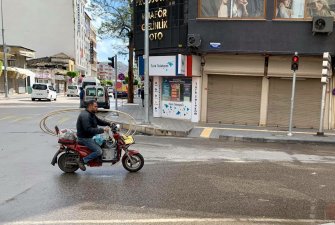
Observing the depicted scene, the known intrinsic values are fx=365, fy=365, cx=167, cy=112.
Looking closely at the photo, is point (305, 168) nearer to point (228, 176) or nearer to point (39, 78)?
point (228, 176)

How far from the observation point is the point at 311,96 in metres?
17.8

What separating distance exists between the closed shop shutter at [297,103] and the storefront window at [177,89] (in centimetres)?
413

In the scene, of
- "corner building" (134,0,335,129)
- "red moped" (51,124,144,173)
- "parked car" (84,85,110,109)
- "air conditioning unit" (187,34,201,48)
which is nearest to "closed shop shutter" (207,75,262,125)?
"corner building" (134,0,335,129)

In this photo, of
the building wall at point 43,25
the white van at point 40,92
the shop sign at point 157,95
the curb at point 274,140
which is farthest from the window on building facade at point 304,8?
the building wall at point 43,25

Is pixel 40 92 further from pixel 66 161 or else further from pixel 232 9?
pixel 66 161

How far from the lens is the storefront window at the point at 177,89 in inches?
749

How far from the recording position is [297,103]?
17938 millimetres

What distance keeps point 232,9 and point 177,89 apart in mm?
4921

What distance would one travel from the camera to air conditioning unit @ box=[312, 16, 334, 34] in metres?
16.1

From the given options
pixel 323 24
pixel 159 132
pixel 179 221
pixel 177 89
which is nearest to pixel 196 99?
pixel 177 89

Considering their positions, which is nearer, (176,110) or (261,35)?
(261,35)

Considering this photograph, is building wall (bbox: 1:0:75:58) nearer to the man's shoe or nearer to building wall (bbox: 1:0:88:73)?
building wall (bbox: 1:0:88:73)

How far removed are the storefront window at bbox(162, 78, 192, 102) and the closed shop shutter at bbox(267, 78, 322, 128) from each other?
4131 mm

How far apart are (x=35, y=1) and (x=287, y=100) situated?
78.7 m
